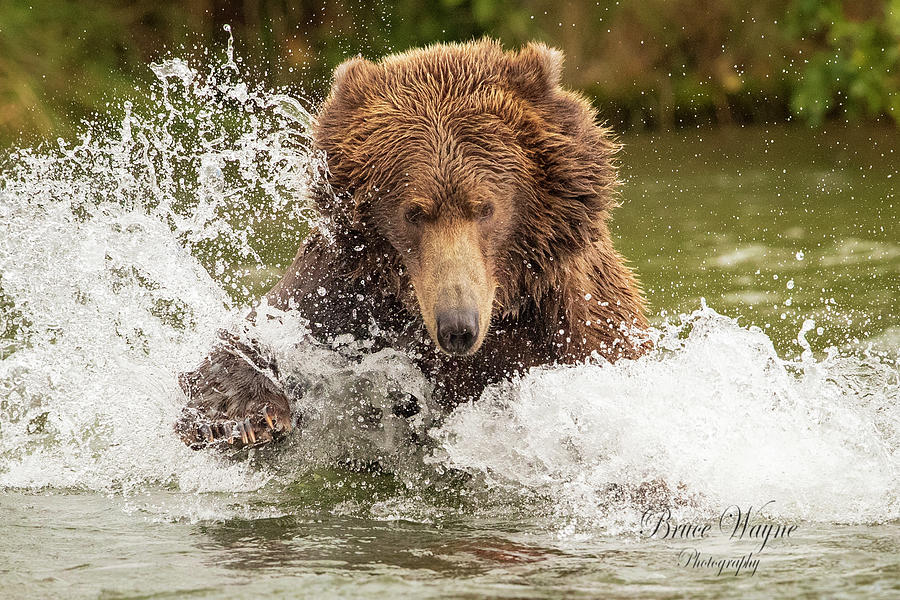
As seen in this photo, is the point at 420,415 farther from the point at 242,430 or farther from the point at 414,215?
the point at 414,215

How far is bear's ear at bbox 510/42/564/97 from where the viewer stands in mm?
4742

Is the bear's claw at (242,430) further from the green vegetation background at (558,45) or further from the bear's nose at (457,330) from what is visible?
the green vegetation background at (558,45)

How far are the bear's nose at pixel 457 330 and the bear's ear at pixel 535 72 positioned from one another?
0.98m

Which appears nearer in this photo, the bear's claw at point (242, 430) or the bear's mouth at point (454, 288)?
the bear's mouth at point (454, 288)

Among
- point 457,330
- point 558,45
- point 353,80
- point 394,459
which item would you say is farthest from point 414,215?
point 558,45

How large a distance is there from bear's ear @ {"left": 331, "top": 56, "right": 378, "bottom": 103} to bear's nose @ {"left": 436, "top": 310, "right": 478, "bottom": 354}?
1.03 metres

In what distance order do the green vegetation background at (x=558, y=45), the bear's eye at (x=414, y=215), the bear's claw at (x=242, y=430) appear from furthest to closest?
the green vegetation background at (x=558, y=45), the bear's claw at (x=242, y=430), the bear's eye at (x=414, y=215)

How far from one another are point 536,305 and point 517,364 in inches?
10.1

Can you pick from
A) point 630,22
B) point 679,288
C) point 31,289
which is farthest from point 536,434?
point 630,22

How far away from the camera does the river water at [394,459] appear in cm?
382

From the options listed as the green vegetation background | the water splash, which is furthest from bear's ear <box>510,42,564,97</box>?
the green vegetation background
